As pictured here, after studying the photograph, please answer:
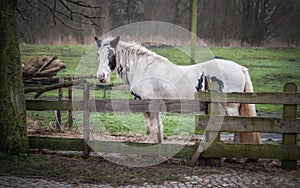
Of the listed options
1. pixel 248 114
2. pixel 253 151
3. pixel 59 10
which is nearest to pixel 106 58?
pixel 248 114

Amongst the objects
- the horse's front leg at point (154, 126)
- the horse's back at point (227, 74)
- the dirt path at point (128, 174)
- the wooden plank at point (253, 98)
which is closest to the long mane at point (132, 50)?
the horse's back at point (227, 74)

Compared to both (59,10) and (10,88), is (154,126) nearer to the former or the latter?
(10,88)

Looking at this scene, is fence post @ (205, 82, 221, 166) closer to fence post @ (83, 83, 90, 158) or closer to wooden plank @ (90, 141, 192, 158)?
wooden plank @ (90, 141, 192, 158)

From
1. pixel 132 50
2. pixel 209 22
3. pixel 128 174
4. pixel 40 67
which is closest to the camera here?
pixel 128 174

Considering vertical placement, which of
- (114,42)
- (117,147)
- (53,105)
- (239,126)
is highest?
(114,42)

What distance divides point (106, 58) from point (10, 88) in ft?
5.58

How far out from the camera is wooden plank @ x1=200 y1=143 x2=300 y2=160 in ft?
19.4

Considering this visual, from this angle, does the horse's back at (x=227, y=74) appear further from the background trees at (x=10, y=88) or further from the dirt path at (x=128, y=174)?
the background trees at (x=10, y=88)

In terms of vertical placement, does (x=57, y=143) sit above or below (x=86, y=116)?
A: below

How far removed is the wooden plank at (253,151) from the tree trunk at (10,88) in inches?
113

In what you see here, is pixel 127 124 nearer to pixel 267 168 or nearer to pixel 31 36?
pixel 267 168

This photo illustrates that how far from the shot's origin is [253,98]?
5.95 m

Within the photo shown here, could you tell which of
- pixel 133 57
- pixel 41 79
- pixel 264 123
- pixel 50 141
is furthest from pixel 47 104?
pixel 41 79

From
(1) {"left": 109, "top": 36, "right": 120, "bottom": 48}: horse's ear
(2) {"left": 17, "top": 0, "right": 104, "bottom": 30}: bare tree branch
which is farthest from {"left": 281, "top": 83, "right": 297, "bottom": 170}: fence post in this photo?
(2) {"left": 17, "top": 0, "right": 104, "bottom": 30}: bare tree branch
